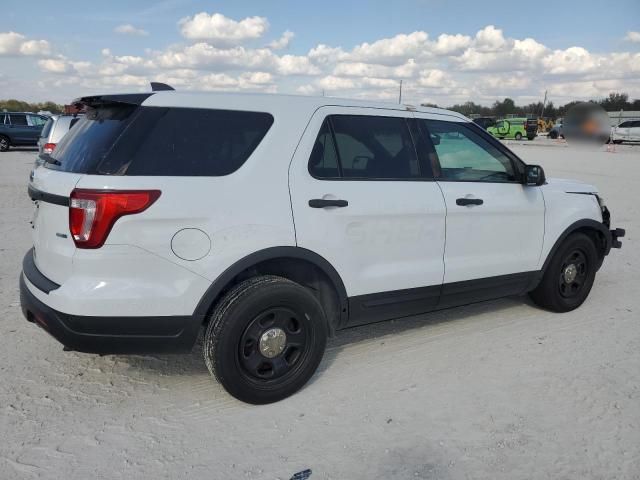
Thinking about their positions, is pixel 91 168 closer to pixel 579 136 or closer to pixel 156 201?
pixel 156 201

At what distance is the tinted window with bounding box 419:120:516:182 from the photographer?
4055mm

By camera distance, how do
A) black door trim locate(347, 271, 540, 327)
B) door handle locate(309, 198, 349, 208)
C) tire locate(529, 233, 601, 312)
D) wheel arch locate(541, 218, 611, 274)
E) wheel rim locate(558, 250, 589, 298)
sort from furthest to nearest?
wheel rim locate(558, 250, 589, 298) < tire locate(529, 233, 601, 312) < wheel arch locate(541, 218, 611, 274) < black door trim locate(347, 271, 540, 327) < door handle locate(309, 198, 349, 208)

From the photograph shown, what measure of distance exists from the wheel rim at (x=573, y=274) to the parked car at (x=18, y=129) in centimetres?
2430

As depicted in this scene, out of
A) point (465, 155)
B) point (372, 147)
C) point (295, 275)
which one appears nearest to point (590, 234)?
point (465, 155)

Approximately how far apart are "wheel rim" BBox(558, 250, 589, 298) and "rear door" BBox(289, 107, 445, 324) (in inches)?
64.1

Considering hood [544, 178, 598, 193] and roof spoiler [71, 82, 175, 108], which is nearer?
roof spoiler [71, 82, 175, 108]

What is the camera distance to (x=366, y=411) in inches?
129

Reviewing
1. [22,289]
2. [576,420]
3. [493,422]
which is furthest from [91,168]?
[576,420]

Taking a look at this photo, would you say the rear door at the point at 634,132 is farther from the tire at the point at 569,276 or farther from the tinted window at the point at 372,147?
the tinted window at the point at 372,147

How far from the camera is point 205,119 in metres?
3.14

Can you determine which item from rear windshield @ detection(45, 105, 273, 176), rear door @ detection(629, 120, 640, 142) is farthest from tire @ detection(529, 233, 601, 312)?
rear door @ detection(629, 120, 640, 142)

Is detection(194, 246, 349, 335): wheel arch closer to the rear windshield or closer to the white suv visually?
the white suv

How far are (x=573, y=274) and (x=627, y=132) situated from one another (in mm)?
38174

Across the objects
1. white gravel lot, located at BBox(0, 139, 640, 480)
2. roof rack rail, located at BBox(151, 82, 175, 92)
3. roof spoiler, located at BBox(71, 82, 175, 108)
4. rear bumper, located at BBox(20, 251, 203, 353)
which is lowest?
white gravel lot, located at BBox(0, 139, 640, 480)
